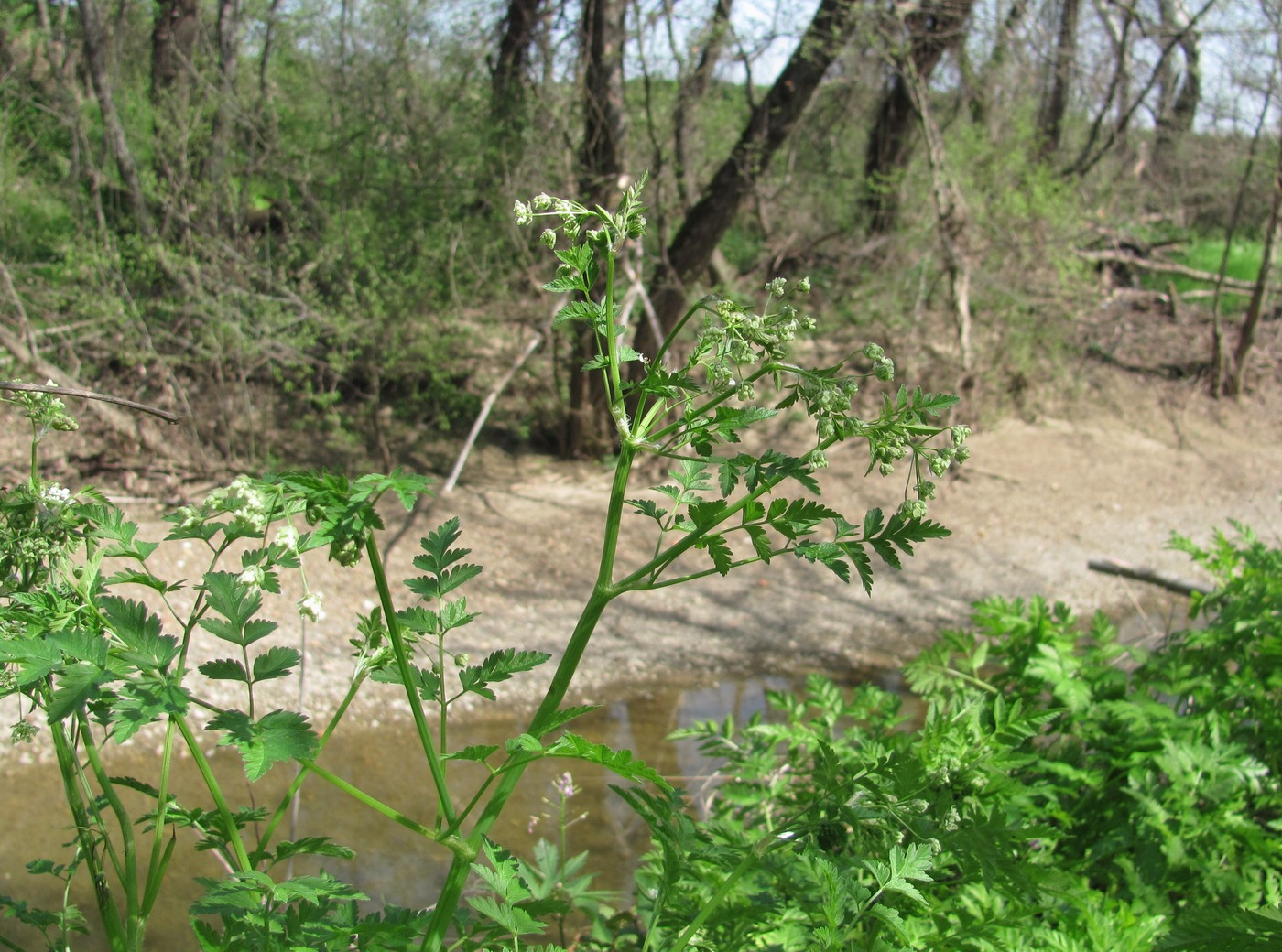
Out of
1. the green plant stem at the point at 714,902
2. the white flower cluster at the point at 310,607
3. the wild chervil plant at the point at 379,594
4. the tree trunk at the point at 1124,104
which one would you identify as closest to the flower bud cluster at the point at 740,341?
the wild chervil plant at the point at 379,594

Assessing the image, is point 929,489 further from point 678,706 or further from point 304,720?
point 678,706

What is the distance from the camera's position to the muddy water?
3.81m

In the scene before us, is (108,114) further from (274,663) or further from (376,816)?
(274,663)

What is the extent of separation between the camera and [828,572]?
289 inches

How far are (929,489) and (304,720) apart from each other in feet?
2.57

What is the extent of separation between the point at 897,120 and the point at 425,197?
587cm

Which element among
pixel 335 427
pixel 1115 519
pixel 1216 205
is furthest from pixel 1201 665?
pixel 1216 205

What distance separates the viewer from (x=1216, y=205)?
13.9 m

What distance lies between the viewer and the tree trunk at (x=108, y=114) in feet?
23.9

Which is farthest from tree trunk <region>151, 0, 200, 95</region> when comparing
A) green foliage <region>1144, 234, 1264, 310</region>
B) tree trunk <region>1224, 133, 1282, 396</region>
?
green foliage <region>1144, 234, 1264, 310</region>

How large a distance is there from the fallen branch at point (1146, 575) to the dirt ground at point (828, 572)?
0.17 meters

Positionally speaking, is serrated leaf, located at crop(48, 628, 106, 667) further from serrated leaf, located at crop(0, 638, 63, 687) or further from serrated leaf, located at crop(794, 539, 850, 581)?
serrated leaf, located at crop(794, 539, 850, 581)

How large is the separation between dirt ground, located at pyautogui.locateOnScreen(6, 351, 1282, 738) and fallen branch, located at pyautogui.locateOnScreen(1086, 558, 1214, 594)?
0.17 meters

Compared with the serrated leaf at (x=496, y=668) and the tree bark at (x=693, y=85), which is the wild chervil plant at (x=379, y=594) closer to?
the serrated leaf at (x=496, y=668)
